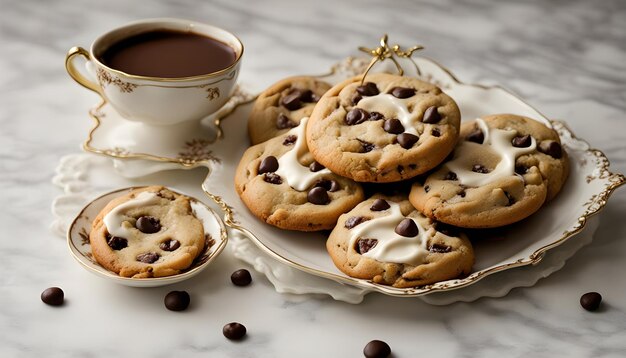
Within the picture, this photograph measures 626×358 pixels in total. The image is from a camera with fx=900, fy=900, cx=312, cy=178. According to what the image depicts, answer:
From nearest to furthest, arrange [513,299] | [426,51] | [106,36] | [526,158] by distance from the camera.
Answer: [513,299] < [526,158] < [106,36] < [426,51]

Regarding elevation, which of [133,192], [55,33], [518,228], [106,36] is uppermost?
[518,228]

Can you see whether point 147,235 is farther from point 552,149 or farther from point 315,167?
point 552,149

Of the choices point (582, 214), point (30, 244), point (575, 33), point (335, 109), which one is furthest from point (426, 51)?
point (30, 244)

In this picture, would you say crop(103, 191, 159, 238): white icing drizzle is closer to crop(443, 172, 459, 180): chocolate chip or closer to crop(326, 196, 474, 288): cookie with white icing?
crop(326, 196, 474, 288): cookie with white icing

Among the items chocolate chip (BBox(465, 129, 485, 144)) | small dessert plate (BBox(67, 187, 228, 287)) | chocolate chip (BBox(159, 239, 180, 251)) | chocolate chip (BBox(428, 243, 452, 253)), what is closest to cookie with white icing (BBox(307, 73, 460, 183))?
chocolate chip (BBox(465, 129, 485, 144))

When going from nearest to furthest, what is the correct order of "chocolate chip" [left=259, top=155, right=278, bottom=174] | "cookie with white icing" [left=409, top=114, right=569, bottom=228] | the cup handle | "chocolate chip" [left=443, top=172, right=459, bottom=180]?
"cookie with white icing" [left=409, top=114, right=569, bottom=228]
"chocolate chip" [left=443, top=172, right=459, bottom=180]
"chocolate chip" [left=259, top=155, right=278, bottom=174]
the cup handle

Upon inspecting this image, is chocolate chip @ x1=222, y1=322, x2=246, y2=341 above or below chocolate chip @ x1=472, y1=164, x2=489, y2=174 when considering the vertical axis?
below

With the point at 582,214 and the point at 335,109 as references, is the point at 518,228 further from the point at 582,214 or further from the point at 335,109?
the point at 335,109

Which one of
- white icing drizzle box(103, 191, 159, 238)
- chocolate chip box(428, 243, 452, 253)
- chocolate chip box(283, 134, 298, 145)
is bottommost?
white icing drizzle box(103, 191, 159, 238)

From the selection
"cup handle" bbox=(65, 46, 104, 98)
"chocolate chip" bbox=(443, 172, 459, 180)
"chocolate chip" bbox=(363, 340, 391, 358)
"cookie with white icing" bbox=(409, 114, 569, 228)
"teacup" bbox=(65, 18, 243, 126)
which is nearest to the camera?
"chocolate chip" bbox=(363, 340, 391, 358)
